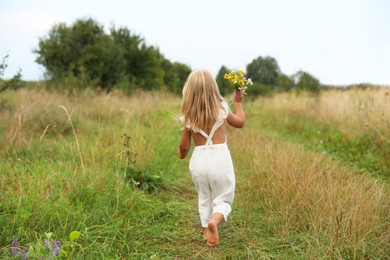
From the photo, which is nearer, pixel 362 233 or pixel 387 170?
pixel 362 233

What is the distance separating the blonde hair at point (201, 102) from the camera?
2967 millimetres

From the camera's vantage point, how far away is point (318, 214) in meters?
2.83

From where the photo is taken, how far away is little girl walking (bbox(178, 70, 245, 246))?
9.76 feet

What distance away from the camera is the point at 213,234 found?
278 centimetres

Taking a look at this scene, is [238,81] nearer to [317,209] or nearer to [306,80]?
[317,209]

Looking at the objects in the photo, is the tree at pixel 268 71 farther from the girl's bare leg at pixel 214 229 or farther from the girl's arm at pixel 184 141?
the girl's bare leg at pixel 214 229

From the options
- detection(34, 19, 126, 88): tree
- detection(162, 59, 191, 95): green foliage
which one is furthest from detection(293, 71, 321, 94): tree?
detection(162, 59, 191, 95): green foliage

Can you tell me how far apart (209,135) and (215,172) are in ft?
1.02

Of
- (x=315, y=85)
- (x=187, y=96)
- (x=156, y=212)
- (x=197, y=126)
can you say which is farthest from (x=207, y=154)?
(x=315, y=85)

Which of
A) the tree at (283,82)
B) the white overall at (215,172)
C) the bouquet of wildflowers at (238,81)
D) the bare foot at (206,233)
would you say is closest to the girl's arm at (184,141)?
the white overall at (215,172)

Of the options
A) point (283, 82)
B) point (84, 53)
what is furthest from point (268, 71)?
point (84, 53)

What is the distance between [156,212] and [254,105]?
12574 mm

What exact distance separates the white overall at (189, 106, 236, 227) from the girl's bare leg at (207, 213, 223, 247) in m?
0.05

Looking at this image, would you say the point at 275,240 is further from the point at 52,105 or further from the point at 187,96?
the point at 52,105
